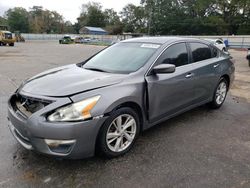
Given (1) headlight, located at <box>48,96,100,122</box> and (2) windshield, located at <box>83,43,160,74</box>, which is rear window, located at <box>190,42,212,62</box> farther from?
(1) headlight, located at <box>48,96,100,122</box>

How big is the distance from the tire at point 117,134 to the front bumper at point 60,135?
0.37ft

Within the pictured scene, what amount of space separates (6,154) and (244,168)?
295 cm

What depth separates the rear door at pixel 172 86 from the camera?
3588 mm

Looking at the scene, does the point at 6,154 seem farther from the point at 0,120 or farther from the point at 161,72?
the point at 161,72

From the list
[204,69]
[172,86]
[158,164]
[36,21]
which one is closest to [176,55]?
[172,86]

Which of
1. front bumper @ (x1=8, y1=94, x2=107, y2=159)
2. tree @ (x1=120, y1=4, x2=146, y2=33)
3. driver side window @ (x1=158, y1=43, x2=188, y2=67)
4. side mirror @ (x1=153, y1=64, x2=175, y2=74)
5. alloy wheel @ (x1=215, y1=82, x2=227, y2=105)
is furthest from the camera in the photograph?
tree @ (x1=120, y1=4, x2=146, y2=33)

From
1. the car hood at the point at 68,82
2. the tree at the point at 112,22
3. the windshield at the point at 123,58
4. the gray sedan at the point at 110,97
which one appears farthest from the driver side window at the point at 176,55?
the tree at the point at 112,22

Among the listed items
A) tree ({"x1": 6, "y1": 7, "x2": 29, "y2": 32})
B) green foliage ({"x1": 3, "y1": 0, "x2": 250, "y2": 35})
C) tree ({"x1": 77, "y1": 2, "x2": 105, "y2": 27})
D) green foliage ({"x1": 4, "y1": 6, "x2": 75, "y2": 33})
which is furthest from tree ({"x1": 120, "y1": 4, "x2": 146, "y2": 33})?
tree ({"x1": 6, "y1": 7, "x2": 29, "y2": 32})

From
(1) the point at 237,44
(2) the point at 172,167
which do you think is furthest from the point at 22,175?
(1) the point at 237,44

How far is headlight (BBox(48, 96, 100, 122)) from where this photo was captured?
8.98 ft

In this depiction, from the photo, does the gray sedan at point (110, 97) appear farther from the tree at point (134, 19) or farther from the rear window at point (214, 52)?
the tree at point (134, 19)

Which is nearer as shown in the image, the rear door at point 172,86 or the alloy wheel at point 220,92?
the rear door at point 172,86

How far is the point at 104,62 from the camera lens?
407cm

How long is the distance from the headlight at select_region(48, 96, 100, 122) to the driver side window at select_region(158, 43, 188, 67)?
149cm
